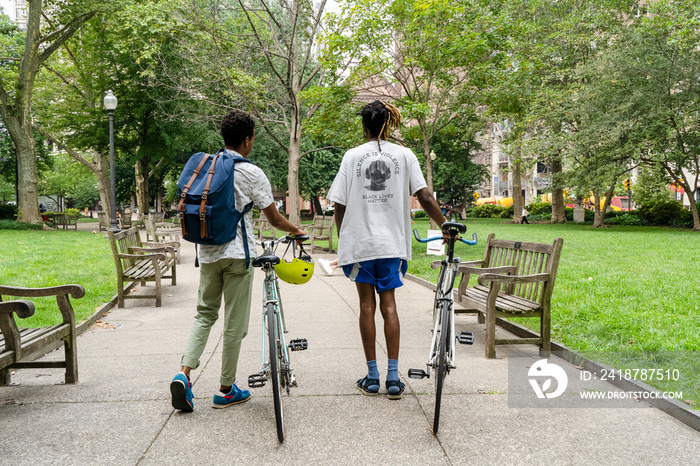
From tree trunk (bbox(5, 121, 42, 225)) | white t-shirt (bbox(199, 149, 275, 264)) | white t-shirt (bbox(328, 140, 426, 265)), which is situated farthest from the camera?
tree trunk (bbox(5, 121, 42, 225))

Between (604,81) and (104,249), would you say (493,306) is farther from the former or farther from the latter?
(604,81)

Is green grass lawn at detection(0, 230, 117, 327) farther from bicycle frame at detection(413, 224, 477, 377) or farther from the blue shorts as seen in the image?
bicycle frame at detection(413, 224, 477, 377)

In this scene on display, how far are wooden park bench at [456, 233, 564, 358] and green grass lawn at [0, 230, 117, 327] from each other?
455 centimetres

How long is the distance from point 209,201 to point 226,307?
732mm

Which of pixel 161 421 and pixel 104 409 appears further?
pixel 104 409

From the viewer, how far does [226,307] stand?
3.66 meters

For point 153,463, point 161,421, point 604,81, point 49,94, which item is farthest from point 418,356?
point 49,94

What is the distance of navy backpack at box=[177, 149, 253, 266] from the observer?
11.2 ft

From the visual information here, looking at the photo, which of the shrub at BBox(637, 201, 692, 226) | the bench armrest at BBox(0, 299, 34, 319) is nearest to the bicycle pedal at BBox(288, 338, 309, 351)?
the bench armrest at BBox(0, 299, 34, 319)

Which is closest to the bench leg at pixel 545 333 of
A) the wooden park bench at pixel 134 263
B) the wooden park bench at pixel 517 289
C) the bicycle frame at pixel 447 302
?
the wooden park bench at pixel 517 289

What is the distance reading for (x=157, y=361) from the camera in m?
4.98

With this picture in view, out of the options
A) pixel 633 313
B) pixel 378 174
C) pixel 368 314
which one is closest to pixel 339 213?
pixel 378 174

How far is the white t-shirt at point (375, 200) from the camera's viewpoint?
383 centimetres

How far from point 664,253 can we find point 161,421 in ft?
48.4
